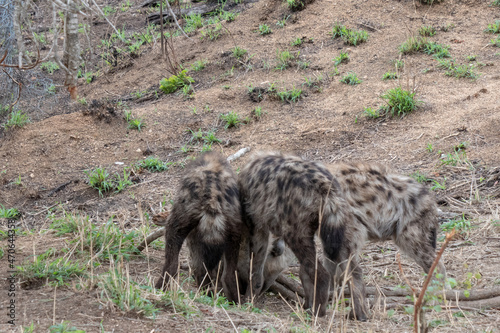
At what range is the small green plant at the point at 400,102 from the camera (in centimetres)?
874

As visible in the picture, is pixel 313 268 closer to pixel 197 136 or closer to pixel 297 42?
pixel 197 136

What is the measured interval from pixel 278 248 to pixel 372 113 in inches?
153

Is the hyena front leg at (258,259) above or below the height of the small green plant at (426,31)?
below

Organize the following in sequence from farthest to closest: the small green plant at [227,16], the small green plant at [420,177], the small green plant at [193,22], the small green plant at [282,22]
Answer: the small green plant at [193,22]
the small green plant at [227,16]
the small green plant at [282,22]
the small green plant at [420,177]

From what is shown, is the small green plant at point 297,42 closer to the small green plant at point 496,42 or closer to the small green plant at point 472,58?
the small green plant at point 472,58

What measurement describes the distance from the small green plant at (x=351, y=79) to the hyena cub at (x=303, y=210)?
4.86 m

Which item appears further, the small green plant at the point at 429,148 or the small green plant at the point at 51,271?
the small green plant at the point at 429,148

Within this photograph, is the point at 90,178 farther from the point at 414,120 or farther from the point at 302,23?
the point at 302,23

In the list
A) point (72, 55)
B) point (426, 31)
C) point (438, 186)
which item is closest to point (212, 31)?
point (72, 55)

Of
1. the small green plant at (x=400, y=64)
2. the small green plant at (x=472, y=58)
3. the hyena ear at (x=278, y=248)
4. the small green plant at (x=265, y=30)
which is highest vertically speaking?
the small green plant at (x=265, y=30)

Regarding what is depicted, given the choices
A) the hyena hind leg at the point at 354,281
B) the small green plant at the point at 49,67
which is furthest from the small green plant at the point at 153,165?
the small green plant at the point at 49,67

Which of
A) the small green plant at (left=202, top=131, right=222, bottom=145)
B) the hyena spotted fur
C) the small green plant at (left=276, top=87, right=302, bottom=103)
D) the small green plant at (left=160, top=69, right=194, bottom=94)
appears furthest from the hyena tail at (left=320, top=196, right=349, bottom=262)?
the small green plant at (left=160, top=69, right=194, bottom=94)

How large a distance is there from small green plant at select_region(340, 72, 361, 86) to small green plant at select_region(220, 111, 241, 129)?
1.92m

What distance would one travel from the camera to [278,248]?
224 inches
